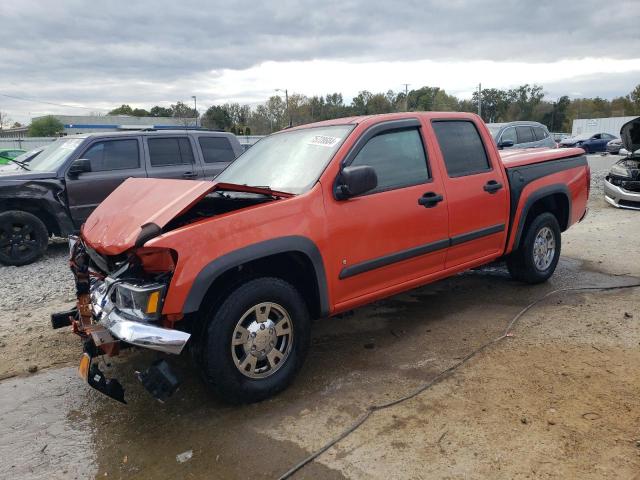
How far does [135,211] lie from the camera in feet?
11.1

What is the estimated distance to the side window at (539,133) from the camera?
45.3 ft

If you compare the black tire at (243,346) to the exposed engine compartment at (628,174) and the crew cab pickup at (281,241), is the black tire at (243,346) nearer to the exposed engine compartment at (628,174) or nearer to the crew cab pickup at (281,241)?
the crew cab pickup at (281,241)

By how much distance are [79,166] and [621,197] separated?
389 inches

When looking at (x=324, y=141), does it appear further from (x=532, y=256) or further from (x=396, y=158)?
(x=532, y=256)

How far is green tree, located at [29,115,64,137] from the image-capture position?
Result: 190 feet

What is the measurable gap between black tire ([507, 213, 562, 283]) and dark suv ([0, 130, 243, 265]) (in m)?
5.18

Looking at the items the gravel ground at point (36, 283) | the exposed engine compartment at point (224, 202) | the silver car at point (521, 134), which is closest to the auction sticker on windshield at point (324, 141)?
the exposed engine compartment at point (224, 202)

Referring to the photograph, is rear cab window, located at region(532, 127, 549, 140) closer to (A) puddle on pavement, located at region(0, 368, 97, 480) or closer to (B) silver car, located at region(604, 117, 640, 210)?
(B) silver car, located at region(604, 117, 640, 210)

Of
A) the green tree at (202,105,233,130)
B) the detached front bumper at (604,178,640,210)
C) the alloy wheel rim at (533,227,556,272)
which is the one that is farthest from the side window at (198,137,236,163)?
the green tree at (202,105,233,130)

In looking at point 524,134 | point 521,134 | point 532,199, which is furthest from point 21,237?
point 524,134

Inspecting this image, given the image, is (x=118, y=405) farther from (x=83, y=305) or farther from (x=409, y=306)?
(x=409, y=306)

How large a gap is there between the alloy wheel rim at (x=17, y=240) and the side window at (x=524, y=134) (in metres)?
11.4

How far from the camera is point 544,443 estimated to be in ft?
9.04

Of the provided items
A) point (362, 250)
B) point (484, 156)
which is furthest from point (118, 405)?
point (484, 156)
